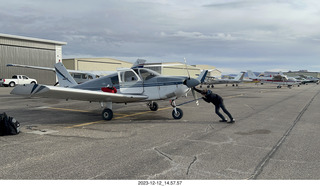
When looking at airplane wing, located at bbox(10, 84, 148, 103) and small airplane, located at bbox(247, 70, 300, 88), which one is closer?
airplane wing, located at bbox(10, 84, 148, 103)

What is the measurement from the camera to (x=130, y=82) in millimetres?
10234

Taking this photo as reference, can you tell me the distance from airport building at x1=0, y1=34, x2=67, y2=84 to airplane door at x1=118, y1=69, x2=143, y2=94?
37698 millimetres

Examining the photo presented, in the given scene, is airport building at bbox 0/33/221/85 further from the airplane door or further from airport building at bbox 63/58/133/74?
the airplane door

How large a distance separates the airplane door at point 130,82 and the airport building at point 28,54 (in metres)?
37.7

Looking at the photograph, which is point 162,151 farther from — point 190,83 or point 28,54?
point 28,54

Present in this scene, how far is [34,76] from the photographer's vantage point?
44.7 m

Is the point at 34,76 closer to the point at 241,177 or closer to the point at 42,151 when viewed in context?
the point at 42,151

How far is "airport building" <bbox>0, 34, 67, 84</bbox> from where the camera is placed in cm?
4069

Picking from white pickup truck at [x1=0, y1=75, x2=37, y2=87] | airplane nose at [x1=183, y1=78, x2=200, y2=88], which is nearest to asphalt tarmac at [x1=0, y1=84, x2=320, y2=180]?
airplane nose at [x1=183, y1=78, x2=200, y2=88]

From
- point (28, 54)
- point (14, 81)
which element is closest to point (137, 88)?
point (14, 81)

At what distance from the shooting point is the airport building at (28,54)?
40.7 meters

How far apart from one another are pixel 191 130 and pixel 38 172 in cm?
474

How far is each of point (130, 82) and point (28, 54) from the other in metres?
41.0
